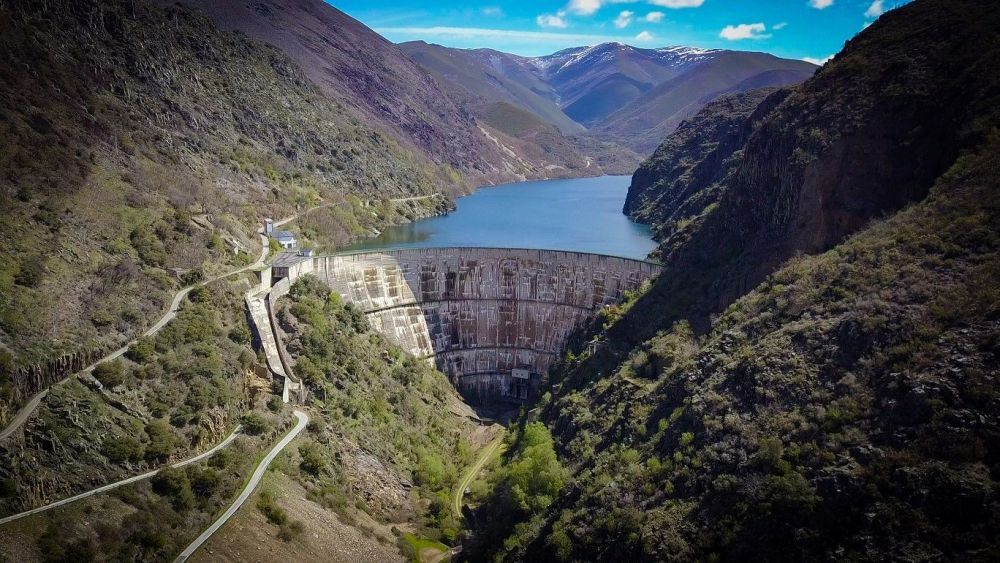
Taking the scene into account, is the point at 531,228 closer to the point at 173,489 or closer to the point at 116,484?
the point at 173,489

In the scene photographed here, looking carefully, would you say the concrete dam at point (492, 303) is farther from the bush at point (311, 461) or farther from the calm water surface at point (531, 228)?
the calm water surface at point (531, 228)

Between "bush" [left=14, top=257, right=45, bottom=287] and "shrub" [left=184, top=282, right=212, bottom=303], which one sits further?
"shrub" [left=184, top=282, right=212, bottom=303]

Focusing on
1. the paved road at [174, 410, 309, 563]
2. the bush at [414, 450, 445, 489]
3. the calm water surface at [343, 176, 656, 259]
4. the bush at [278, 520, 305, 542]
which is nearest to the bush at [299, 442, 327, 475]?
the paved road at [174, 410, 309, 563]

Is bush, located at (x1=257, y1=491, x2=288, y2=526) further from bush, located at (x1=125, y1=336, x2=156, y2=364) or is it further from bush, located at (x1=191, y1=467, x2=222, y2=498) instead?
bush, located at (x1=125, y1=336, x2=156, y2=364)

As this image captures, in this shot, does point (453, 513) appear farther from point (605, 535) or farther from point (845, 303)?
point (845, 303)

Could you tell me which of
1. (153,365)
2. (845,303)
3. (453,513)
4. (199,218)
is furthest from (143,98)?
(845,303)

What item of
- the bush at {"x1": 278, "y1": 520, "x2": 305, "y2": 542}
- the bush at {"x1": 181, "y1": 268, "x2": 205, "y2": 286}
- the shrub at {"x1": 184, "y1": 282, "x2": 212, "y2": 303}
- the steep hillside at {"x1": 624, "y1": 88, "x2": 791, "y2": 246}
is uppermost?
the steep hillside at {"x1": 624, "y1": 88, "x2": 791, "y2": 246}
